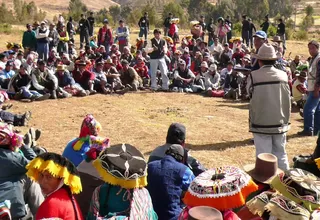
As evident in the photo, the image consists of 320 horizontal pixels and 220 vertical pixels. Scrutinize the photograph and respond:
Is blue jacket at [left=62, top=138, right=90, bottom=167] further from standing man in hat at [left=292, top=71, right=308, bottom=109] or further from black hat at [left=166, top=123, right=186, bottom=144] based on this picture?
standing man in hat at [left=292, top=71, right=308, bottom=109]

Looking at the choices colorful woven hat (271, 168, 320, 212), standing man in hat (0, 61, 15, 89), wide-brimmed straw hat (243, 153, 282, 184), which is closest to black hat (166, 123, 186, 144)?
wide-brimmed straw hat (243, 153, 282, 184)

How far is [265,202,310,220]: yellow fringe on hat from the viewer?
272 cm

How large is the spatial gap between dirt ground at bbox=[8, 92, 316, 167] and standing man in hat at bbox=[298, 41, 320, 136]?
0.25 metres

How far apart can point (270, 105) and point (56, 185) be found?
3.60 meters

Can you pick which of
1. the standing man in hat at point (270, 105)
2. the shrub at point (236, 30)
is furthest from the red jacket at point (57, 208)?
the shrub at point (236, 30)

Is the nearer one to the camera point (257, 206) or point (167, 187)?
point (257, 206)

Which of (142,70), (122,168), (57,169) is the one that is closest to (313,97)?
(122,168)

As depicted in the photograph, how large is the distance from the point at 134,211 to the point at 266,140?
10.7ft

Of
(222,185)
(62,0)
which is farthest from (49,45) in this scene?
(62,0)

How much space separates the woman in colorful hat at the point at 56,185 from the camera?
330 centimetres

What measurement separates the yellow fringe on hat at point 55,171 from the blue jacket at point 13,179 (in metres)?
1.12

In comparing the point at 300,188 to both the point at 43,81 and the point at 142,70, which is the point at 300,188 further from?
the point at 142,70

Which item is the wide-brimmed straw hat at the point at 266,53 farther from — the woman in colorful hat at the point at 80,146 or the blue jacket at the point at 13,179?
the blue jacket at the point at 13,179

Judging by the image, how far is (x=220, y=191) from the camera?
3055mm
